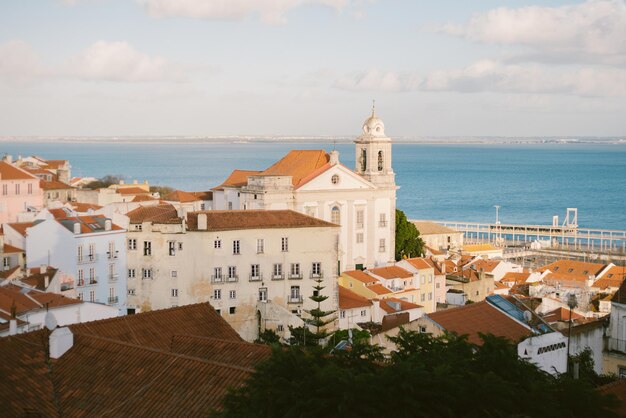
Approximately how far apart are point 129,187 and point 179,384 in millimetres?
56336

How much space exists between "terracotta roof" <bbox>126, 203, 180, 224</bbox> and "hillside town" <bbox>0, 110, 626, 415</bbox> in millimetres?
95

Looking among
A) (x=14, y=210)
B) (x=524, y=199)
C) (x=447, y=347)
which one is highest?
(x=447, y=347)

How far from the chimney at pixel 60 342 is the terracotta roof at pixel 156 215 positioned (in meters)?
18.5

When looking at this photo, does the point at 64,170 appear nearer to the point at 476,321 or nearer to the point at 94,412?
the point at 476,321

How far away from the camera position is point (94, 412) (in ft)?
Answer: 40.4

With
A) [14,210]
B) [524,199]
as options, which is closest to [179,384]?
[14,210]

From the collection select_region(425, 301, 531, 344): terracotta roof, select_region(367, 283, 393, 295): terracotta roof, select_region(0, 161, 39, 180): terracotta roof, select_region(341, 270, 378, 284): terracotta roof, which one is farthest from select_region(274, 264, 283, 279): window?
select_region(0, 161, 39, 180): terracotta roof

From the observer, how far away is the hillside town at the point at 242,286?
545 inches

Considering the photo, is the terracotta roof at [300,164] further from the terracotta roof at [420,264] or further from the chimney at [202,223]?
the chimney at [202,223]

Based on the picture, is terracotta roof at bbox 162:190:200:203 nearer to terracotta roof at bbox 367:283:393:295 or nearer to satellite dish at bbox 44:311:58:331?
terracotta roof at bbox 367:283:393:295

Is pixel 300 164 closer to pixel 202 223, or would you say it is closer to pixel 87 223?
pixel 87 223

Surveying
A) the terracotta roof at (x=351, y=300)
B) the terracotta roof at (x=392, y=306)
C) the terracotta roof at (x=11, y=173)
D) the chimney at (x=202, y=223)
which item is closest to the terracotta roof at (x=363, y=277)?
the terracotta roof at (x=351, y=300)

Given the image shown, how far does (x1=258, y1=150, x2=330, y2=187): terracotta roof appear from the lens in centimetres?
5122

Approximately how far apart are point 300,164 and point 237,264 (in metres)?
20.3
